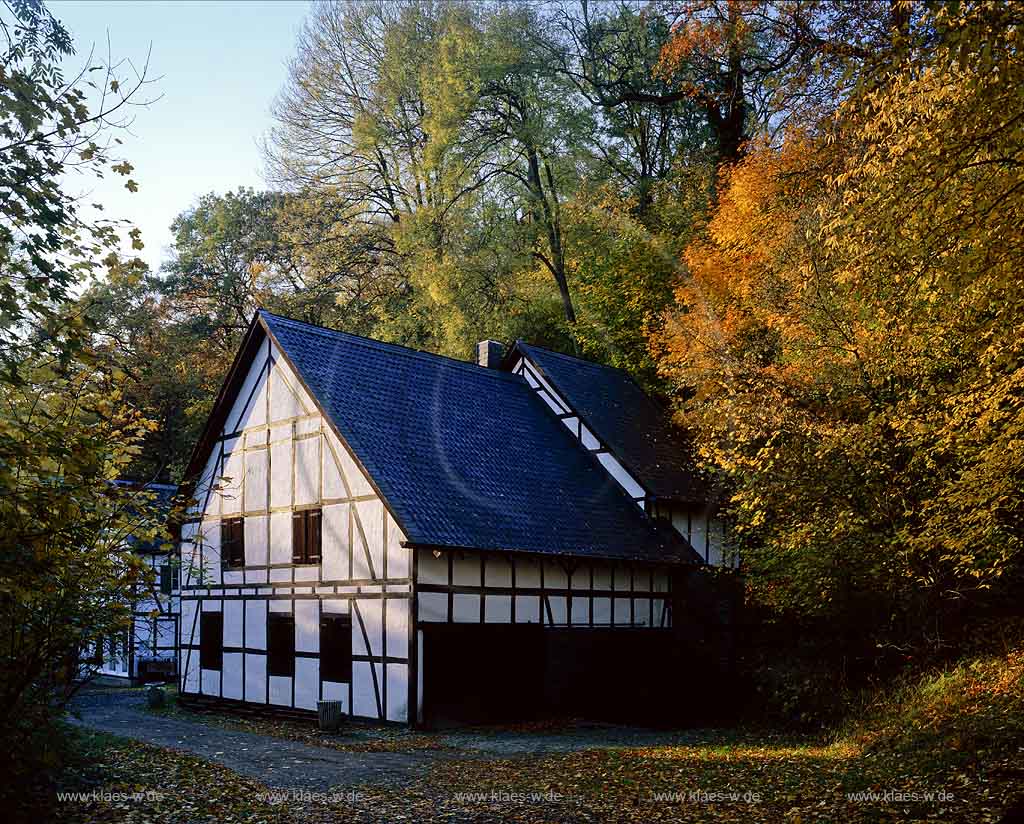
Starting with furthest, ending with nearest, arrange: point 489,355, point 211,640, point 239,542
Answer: point 489,355
point 211,640
point 239,542

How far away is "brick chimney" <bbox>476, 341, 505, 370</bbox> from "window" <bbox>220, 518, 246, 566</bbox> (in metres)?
8.63

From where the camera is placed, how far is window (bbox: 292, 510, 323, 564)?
20625 mm

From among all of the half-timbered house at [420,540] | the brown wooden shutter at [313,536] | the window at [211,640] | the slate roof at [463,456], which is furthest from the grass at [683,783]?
the window at [211,640]

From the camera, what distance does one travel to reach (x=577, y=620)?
20.6m

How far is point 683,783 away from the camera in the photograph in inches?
462

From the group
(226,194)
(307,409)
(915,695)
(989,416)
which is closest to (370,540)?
(307,409)

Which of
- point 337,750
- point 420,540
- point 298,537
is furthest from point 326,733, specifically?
point 298,537

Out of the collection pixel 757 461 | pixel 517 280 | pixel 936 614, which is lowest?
pixel 936 614

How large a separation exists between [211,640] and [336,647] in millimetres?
5632

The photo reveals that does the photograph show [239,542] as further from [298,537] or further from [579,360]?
[579,360]

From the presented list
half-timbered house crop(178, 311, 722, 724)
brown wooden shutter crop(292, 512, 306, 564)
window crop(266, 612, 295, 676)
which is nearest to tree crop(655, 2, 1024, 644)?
half-timbered house crop(178, 311, 722, 724)

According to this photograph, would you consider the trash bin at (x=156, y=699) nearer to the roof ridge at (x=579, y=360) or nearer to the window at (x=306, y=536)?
the window at (x=306, y=536)

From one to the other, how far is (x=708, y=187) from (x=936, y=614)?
1874 cm

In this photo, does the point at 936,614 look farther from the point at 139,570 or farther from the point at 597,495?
the point at 139,570
